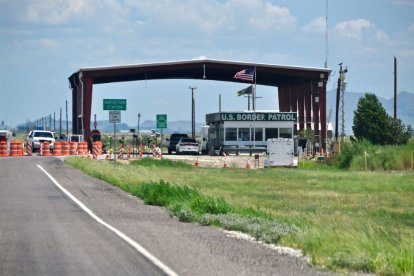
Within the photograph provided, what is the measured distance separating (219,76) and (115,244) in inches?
2696

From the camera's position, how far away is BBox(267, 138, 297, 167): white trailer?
55.1 m

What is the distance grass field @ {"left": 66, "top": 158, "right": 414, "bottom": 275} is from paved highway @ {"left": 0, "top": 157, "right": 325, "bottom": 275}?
0.58 m

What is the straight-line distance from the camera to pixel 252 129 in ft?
244

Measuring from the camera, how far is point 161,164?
52688mm

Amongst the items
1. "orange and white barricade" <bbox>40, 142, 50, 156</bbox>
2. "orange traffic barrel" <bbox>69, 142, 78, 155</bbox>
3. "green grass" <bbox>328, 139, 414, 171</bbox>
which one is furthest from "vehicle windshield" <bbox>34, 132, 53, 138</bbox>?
"green grass" <bbox>328, 139, 414, 171</bbox>

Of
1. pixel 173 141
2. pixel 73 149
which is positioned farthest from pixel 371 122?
pixel 73 149

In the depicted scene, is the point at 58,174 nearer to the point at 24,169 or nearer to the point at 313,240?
the point at 24,169

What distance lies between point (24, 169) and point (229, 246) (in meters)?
29.3

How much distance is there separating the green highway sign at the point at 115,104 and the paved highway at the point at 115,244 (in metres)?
26.5

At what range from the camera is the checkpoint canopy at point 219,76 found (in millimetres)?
74062

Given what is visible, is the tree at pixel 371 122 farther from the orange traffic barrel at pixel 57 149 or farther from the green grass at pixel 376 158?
the green grass at pixel 376 158

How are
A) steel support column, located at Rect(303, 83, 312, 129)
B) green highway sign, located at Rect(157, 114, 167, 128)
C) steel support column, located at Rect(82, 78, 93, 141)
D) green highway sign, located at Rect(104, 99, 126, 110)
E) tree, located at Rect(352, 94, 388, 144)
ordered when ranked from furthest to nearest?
tree, located at Rect(352, 94, 388, 144) < steel support column, located at Rect(303, 83, 312, 129) < steel support column, located at Rect(82, 78, 93, 141) < green highway sign, located at Rect(157, 114, 167, 128) < green highway sign, located at Rect(104, 99, 126, 110)

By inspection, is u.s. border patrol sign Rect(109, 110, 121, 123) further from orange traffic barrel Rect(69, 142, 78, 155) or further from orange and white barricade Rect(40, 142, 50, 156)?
orange and white barricade Rect(40, 142, 50, 156)

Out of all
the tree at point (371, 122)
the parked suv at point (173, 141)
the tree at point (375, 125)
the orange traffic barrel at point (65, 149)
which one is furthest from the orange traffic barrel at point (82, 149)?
the tree at point (371, 122)
